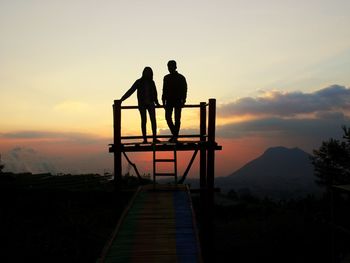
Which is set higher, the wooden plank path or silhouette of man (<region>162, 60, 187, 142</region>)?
silhouette of man (<region>162, 60, 187, 142</region>)

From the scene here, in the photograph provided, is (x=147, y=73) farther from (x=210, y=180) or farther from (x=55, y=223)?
(x=55, y=223)

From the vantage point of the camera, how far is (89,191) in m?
33.6

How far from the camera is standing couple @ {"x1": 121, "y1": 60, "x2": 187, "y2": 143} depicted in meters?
16.3

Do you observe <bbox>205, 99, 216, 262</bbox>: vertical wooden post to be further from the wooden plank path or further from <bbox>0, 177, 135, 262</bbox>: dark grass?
<bbox>0, 177, 135, 262</bbox>: dark grass

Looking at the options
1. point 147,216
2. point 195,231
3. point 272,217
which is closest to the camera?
→ point 195,231

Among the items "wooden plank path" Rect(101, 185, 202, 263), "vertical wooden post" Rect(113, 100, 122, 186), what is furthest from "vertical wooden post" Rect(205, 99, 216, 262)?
"vertical wooden post" Rect(113, 100, 122, 186)

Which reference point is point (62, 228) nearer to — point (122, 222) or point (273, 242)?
point (273, 242)

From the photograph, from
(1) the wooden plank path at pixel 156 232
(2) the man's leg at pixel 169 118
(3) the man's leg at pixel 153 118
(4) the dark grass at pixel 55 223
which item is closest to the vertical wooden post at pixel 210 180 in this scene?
(2) the man's leg at pixel 169 118

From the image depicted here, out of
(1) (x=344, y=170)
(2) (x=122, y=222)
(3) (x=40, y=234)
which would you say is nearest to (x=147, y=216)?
(2) (x=122, y=222)

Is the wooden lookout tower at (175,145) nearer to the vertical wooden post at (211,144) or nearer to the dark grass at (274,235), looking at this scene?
the vertical wooden post at (211,144)

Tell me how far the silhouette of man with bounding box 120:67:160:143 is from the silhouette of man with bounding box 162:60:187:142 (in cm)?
41

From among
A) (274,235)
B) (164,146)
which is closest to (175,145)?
(164,146)

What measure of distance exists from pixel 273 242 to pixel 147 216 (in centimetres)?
1416

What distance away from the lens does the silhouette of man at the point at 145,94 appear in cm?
1627
